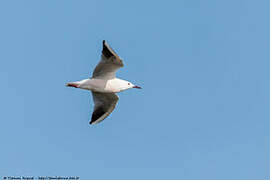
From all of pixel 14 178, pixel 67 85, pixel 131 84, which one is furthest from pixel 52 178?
pixel 131 84

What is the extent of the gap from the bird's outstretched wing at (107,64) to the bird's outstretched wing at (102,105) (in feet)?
5.87

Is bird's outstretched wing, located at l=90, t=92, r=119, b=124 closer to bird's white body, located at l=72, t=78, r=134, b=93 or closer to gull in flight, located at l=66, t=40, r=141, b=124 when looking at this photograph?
gull in flight, located at l=66, t=40, r=141, b=124

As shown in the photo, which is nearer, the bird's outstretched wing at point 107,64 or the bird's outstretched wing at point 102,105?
the bird's outstretched wing at point 107,64

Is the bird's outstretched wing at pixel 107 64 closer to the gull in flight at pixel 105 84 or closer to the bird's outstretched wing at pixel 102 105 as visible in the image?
the gull in flight at pixel 105 84

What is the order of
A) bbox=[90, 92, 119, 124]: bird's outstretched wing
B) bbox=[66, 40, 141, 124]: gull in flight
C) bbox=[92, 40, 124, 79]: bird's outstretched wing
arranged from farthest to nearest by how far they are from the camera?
1. bbox=[90, 92, 119, 124]: bird's outstretched wing
2. bbox=[66, 40, 141, 124]: gull in flight
3. bbox=[92, 40, 124, 79]: bird's outstretched wing

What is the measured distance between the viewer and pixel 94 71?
25203 mm

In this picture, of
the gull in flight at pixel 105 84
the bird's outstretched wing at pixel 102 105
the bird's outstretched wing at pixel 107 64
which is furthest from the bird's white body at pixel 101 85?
the bird's outstretched wing at pixel 102 105

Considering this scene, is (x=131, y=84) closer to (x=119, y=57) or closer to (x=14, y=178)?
(x=119, y=57)

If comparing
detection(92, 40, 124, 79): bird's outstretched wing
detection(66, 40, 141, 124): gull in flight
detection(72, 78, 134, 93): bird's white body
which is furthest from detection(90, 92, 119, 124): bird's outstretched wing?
detection(92, 40, 124, 79): bird's outstretched wing

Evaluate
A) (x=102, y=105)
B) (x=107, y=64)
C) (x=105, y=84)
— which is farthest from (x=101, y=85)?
(x=102, y=105)

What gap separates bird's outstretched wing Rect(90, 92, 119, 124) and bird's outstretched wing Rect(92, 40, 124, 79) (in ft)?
5.87

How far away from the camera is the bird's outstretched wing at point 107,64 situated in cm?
2414

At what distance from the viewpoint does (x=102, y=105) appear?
27.3 metres

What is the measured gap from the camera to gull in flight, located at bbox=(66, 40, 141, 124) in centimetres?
2448
